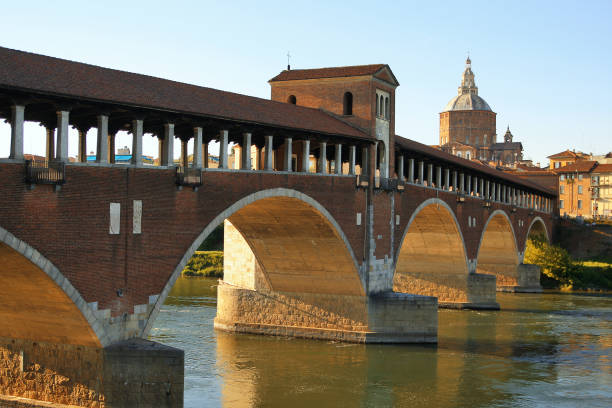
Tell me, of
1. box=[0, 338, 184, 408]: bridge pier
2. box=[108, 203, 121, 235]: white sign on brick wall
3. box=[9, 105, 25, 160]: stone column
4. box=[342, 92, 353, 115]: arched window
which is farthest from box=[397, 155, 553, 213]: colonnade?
box=[9, 105, 25, 160]: stone column

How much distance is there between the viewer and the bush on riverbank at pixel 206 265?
61.6 m

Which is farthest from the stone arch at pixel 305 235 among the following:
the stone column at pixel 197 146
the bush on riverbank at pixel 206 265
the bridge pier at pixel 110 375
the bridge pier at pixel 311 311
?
the bush on riverbank at pixel 206 265

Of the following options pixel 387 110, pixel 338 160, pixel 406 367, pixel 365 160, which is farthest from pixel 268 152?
pixel 387 110

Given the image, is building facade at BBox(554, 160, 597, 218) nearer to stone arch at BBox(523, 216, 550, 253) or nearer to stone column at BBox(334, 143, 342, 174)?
stone arch at BBox(523, 216, 550, 253)

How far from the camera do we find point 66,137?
17703 millimetres

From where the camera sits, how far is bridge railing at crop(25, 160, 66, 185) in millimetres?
16828

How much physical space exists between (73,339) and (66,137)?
478 centimetres

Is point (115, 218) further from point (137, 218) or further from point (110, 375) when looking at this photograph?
point (110, 375)

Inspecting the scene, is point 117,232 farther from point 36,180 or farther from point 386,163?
point 386,163

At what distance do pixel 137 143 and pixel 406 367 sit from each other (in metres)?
13.3

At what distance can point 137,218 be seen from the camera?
65.5ft

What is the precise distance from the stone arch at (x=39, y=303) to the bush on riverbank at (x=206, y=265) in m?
41.2

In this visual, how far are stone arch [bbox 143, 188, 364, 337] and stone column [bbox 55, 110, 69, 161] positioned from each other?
30.9 feet

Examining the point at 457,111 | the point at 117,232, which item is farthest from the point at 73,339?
the point at 457,111
